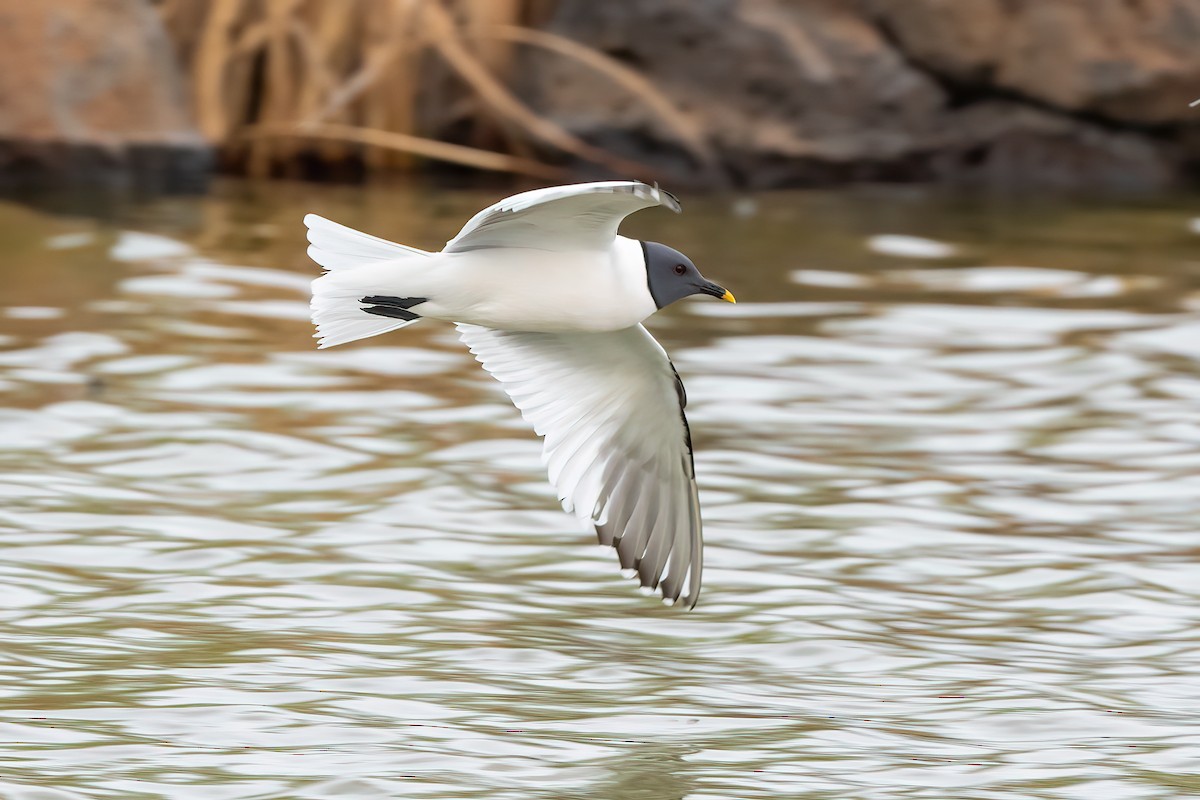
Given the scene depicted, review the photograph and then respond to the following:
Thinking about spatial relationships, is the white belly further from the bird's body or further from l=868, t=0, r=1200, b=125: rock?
l=868, t=0, r=1200, b=125: rock

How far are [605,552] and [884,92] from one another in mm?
6290

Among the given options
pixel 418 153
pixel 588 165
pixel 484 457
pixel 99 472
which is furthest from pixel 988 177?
pixel 99 472

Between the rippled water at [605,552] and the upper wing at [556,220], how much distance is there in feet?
3.65

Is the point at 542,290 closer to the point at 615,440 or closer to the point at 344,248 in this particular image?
the point at 344,248

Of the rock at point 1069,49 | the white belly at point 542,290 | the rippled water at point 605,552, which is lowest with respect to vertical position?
the rippled water at point 605,552

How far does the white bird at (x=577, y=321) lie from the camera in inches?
203

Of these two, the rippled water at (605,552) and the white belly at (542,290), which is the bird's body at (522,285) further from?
the rippled water at (605,552)

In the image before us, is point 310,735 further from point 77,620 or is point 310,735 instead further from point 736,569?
point 736,569

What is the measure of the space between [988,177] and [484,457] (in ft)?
19.6

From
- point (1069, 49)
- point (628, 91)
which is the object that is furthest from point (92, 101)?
point (1069, 49)

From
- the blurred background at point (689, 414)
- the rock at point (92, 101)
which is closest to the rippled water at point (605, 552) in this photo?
the blurred background at point (689, 414)

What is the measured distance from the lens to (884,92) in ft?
39.9

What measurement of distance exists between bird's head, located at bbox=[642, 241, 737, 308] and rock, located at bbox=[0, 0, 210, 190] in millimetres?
7204

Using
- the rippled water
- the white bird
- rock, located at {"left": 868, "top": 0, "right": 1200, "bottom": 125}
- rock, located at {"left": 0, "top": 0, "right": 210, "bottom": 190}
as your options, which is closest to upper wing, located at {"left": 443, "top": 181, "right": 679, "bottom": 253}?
the white bird
